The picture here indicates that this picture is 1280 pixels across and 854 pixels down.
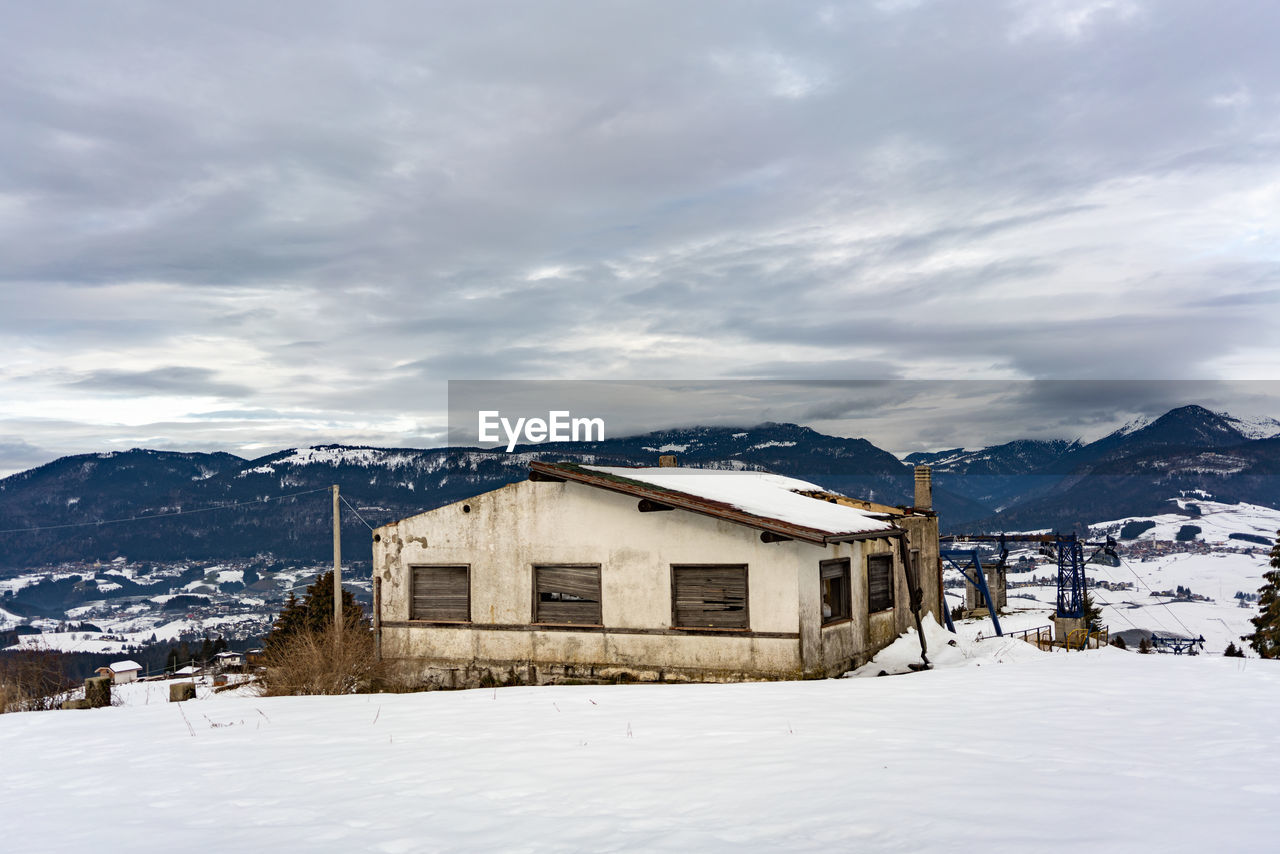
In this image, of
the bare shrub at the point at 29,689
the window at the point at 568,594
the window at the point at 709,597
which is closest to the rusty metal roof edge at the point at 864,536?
the window at the point at 709,597

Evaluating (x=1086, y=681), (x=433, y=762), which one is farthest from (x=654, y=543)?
(x=433, y=762)

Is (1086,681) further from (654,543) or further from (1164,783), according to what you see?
(654,543)

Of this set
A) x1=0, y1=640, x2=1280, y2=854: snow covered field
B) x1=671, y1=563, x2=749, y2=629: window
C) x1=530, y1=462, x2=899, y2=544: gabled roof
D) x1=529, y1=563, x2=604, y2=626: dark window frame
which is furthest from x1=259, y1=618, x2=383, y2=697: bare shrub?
x1=671, y1=563, x2=749, y2=629: window

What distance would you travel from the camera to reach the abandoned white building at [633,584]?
17.3 m

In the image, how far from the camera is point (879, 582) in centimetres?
2125

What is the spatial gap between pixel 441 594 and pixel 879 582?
11.4m

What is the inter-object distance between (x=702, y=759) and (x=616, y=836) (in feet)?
8.07

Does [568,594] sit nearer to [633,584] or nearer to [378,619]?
[633,584]

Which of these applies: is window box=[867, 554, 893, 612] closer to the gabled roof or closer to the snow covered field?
the gabled roof

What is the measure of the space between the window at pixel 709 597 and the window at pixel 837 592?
2208mm

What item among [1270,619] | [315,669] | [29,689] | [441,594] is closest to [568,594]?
[441,594]

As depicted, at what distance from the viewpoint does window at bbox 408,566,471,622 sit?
20812mm

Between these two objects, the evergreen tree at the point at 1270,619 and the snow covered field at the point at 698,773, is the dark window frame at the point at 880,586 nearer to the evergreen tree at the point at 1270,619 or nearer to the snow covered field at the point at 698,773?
the snow covered field at the point at 698,773

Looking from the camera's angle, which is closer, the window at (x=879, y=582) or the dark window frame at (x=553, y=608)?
the dark window frame at (x=553, y=608)
